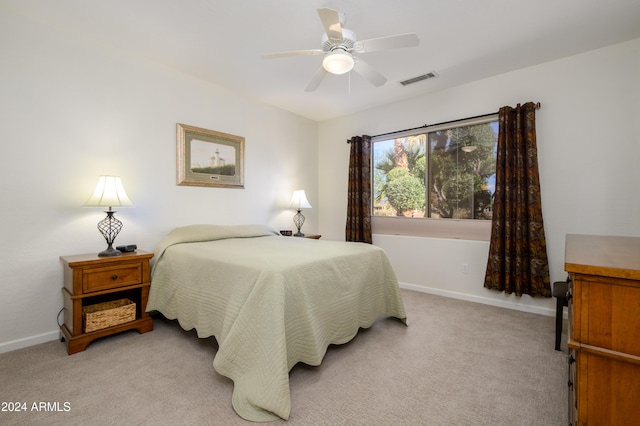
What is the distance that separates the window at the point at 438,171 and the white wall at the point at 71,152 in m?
2.35

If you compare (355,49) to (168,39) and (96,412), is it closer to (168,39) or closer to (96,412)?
(168,39)

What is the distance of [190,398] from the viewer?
1.66m

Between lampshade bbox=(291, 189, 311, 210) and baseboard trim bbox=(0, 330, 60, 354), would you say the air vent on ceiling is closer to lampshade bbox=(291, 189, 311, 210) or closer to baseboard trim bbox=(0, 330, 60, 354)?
lampshade bbox=(291, 189, 311, 210)

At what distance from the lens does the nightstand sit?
86.1 inches

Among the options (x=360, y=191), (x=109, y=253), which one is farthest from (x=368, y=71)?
(x=109, y=253)

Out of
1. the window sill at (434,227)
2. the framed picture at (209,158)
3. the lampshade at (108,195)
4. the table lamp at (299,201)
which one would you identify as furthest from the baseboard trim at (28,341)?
the window sill at (434,227)

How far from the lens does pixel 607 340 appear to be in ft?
3.16

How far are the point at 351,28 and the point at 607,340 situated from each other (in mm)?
2515

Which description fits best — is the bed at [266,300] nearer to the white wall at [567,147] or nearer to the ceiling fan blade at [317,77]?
the white wall at [567,147]

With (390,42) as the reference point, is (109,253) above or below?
below

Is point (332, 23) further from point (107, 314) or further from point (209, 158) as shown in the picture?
point (107, 314)

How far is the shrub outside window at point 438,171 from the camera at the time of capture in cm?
346

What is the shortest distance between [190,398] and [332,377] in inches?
33.2

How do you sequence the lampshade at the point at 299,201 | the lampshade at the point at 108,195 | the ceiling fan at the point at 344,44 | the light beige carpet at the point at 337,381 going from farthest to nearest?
the lampshade at the point at 299,201 → the lampshade at the point at 108,195 → the ceiling fan at the point at 344,44 → the light beige carpet at the point at 337,381
